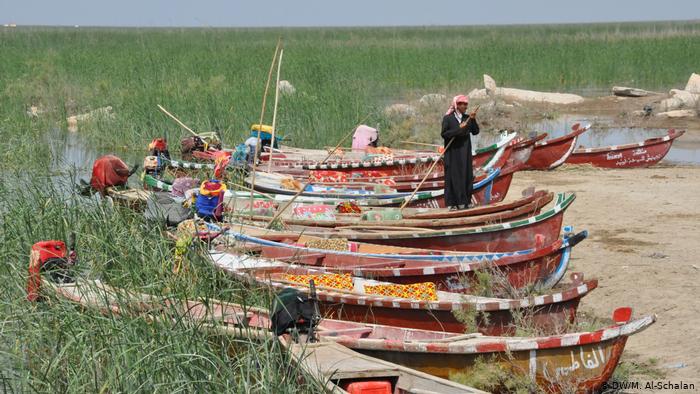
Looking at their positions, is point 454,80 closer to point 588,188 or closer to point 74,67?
point 74,67

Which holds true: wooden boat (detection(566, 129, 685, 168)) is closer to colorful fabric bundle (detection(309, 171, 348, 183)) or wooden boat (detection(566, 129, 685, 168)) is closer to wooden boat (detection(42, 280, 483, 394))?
colorful fabric bundle (detection(309, 171, 348, 183))

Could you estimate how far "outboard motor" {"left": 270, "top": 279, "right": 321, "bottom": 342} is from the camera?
5.66 metres

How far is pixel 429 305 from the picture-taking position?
6.32 m

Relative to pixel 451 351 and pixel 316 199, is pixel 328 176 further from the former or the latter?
pixel 451 351

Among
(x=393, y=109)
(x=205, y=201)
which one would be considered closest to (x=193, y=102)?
(x=393, y=109)

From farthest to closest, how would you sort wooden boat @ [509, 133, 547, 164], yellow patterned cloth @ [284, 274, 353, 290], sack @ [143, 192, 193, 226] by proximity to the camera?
wooden boat @ [509, 133, 547, 164]
sack @ [143, 192, 193, 226]
yellow patterned cloth @ [284, 274, 353, 290]

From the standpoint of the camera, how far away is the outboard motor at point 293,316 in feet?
18.6

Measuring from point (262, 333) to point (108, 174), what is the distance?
4.81 metres

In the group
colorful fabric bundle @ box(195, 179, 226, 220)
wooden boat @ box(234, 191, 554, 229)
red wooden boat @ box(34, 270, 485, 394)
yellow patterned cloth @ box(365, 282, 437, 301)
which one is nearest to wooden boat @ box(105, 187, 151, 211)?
colorful fabric bundle @ box(195, 179, 226, 220)

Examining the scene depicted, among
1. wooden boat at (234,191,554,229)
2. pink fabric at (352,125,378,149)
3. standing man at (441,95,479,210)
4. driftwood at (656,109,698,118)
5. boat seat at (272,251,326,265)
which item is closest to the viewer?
boat seat at (272,251,326,265)

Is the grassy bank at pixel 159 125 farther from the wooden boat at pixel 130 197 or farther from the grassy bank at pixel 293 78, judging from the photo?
the wooden boat at pixel 130 197

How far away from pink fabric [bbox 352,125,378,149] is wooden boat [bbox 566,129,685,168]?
108 inches

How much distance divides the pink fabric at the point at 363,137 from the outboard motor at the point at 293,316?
8.22 metres

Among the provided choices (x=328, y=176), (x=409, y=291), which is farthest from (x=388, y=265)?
(x=328, y=176)
